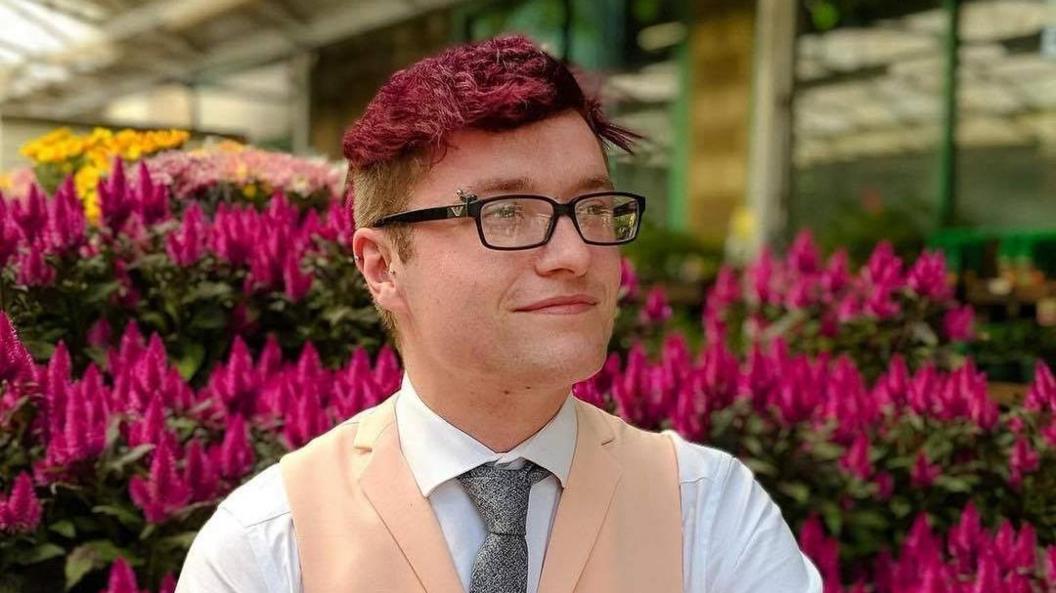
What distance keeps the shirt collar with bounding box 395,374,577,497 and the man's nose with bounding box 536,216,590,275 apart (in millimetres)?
231

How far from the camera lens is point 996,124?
675 centimetres

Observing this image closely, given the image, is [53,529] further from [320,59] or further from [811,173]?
[320,59]

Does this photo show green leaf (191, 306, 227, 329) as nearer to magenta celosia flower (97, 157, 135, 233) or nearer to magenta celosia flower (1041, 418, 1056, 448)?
magenta celosia flower (97, 157, 135, 233)

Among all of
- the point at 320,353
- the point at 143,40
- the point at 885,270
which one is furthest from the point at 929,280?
the point at 143,40

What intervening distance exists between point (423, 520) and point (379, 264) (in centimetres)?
37

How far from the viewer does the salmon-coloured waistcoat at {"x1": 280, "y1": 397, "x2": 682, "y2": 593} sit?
4.41 ft

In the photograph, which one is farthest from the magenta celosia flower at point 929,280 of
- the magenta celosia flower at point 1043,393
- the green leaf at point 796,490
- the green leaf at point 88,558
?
the green leaf at point 88,558

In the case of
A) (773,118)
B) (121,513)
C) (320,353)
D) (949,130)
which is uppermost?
(773,118)

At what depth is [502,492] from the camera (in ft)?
4.62

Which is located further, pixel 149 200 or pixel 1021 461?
pixel 149 200

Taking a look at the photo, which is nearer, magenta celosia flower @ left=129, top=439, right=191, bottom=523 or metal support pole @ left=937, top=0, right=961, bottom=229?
magenta celosia flower @ left=129, top=439, right=191, bottom=523

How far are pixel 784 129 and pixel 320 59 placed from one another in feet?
15.9

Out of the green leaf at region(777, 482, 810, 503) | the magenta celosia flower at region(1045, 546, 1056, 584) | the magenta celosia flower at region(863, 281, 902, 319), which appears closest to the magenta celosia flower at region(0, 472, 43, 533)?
the green leaf at region(777, 482, 810, 503)

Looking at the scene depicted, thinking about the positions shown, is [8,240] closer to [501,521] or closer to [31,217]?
[31,217]
